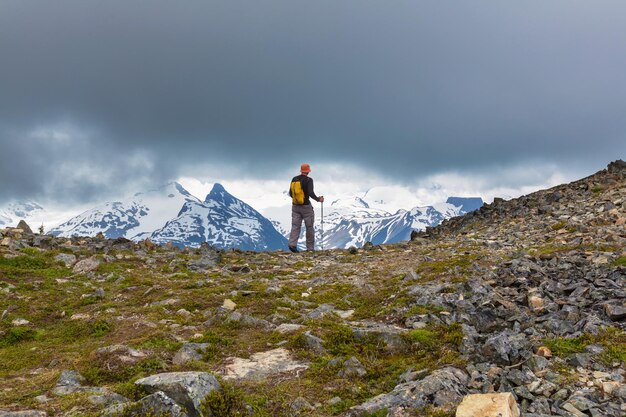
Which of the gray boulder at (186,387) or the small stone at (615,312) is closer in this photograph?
the gray boulder at (186,387)

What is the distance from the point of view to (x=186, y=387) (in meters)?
6.29

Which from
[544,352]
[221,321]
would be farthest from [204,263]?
[544,352]

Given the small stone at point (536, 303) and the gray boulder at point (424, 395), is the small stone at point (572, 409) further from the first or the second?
the small stone at point (536, 303)

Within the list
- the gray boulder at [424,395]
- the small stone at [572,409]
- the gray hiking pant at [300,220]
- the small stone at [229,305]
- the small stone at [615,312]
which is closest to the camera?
the small stone at [572,409]

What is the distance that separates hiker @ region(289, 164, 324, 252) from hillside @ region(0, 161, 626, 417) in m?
8.23

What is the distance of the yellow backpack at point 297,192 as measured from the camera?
28.3 metres

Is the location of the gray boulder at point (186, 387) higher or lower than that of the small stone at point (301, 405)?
higher

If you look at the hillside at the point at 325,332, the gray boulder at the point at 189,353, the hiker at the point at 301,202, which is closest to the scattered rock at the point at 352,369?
the hillside at the point at 325,332

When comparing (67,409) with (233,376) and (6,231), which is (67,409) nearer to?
(233,376)

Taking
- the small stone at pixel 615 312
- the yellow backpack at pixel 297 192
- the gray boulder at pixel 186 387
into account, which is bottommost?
the gray boulder at pixel 186 387

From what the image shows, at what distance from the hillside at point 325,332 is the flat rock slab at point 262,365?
0.05 meters

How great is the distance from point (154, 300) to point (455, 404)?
1093 cm

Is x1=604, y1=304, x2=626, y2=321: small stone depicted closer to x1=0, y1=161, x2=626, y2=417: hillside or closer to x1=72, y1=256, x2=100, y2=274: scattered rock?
x1=0, y1=161, x2=626, y2=417: hillside

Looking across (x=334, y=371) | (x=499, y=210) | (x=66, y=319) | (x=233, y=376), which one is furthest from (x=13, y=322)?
(x=499, y=210)
